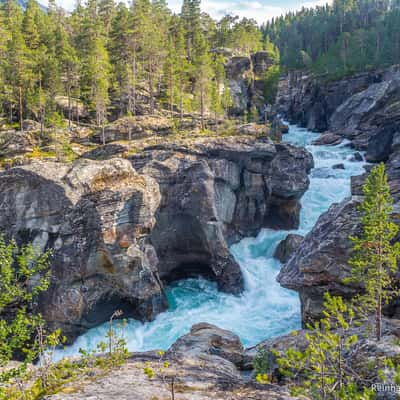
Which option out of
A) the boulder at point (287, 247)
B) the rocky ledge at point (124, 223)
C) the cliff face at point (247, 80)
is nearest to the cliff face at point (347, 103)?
the cliff face at point (247, 80)

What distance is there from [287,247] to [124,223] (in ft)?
60.0

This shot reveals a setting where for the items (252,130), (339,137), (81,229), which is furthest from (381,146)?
(81,229)

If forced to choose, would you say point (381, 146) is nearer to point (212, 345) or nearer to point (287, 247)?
point (287, 247)

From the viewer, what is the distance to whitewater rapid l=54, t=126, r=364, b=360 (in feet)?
87.2

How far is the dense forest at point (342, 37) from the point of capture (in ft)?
281

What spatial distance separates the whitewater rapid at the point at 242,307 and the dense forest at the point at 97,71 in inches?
840

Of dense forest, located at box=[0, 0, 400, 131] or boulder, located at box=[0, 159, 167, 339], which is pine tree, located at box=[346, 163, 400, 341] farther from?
dense forest, located at box=[0, 0, 400, 131]

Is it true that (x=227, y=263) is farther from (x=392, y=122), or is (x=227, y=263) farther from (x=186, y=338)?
(x=392, y=122)

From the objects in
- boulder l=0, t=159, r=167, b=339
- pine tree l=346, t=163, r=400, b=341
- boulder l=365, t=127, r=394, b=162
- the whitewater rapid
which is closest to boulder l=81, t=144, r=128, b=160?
boulder l=0, t=159, r=167, b=339

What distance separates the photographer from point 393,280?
55.4 feet

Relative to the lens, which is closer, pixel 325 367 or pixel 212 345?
pixel 325 367

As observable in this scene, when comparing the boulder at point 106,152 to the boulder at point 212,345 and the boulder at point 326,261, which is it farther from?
the boulder at point 326,261

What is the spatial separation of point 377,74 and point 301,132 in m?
20.2

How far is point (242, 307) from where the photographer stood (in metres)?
31.0
